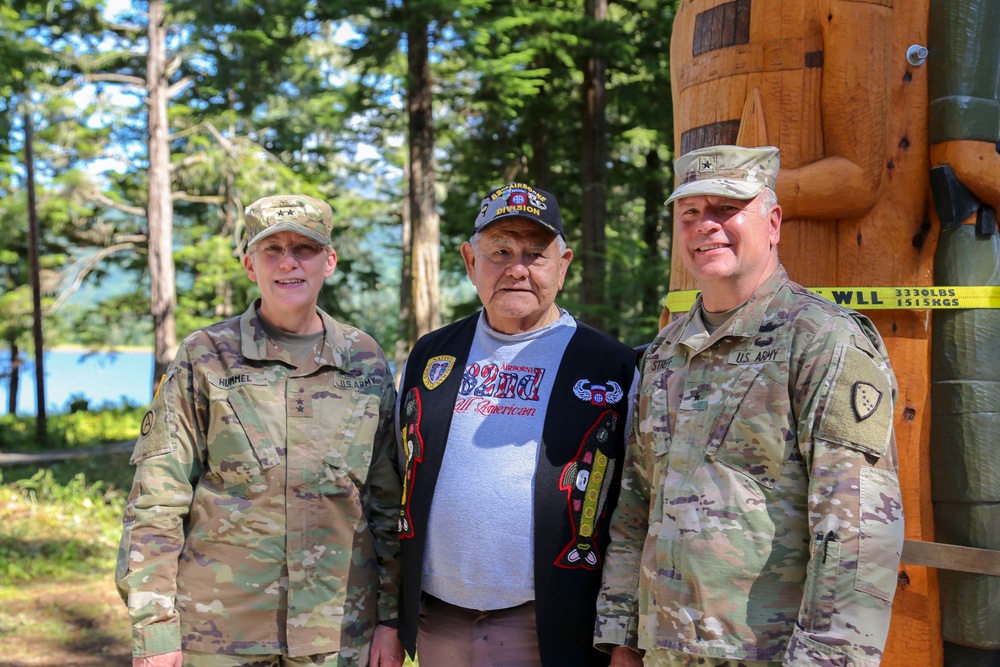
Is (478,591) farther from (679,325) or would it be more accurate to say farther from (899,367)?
(899,367)

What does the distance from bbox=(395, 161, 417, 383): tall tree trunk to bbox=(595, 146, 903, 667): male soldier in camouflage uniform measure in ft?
26.6

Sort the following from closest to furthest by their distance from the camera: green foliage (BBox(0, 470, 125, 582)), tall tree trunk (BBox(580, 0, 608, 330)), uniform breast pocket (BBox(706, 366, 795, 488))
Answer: uniform breast pocket (BBox(706, 366, 795, 488)) < green foliage (BBox(0, 470, 125, 582)) < tall tree trunk (BBox(580, 0, 608, 330))

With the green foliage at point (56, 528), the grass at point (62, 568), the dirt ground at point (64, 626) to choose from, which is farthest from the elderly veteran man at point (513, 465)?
the green foliage at point (56, 528)

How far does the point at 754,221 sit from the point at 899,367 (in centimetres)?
84

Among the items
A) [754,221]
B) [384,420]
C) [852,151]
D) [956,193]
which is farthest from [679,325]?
[384,420]

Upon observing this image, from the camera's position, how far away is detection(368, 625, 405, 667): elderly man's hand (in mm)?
3008

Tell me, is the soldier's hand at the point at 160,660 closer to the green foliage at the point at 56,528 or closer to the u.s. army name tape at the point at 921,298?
the u.s. army name tape at the point at 921,298

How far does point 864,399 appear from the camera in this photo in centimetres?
203

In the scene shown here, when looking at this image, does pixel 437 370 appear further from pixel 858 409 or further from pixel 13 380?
pixel 13 380

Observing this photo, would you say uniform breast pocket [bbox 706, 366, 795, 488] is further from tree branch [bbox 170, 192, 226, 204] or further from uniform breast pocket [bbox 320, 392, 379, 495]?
tree branch [bbox 170, 192, 226, 204]

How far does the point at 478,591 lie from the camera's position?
2.72 m

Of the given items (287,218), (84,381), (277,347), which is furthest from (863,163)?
(84,381)

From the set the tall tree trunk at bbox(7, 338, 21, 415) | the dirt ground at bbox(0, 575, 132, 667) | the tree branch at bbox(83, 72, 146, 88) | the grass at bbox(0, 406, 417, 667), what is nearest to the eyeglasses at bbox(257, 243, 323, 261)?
the grass at bbox(0, 406, 417, 667)

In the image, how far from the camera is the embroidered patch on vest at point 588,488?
2684 mm
